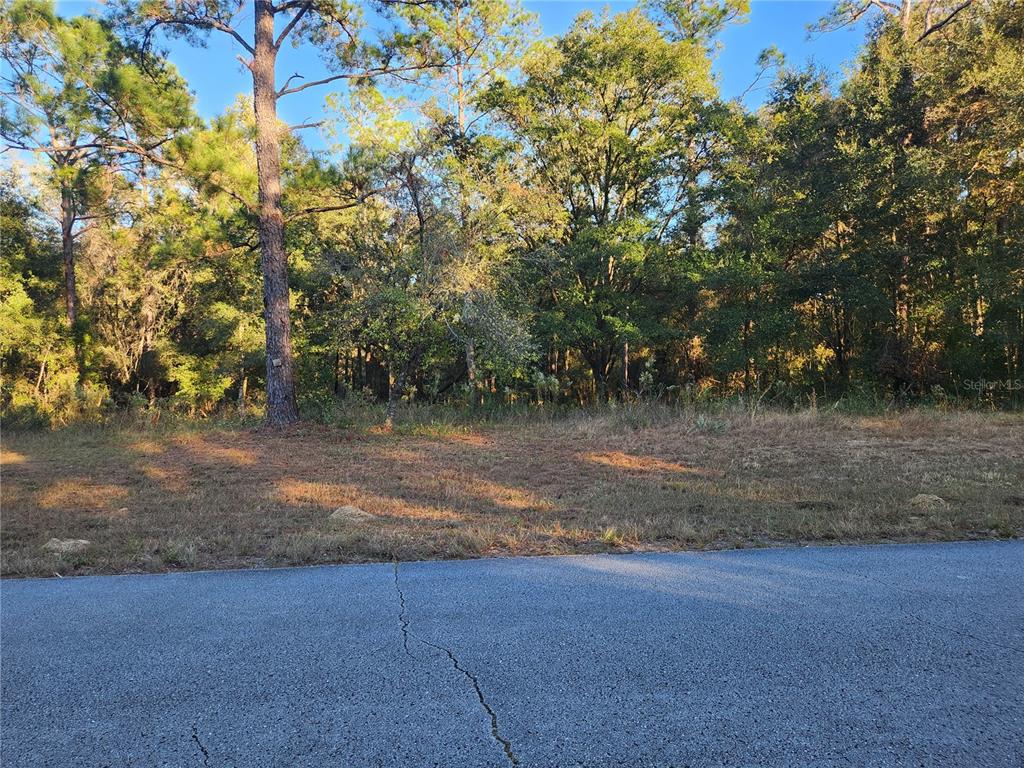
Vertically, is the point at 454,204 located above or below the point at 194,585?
above

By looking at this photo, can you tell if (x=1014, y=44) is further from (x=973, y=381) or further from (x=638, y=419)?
(x=638, y=419)

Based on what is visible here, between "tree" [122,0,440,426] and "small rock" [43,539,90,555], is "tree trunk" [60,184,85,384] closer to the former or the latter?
"tree" [122,0,440,426]

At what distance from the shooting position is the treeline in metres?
14.3

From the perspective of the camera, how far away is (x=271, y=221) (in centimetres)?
1446

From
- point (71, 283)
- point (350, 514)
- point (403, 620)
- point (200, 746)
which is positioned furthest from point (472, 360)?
point (71, 283)

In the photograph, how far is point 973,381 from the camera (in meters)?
19.2

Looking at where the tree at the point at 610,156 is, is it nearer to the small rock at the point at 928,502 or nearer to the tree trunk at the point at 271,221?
the tree trunk at the point at 271,221

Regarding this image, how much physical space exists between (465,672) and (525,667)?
30 cm

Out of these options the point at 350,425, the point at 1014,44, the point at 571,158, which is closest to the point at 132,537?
the point at 350,425

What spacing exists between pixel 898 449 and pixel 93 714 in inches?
461

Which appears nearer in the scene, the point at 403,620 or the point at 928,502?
the point at 403,620
